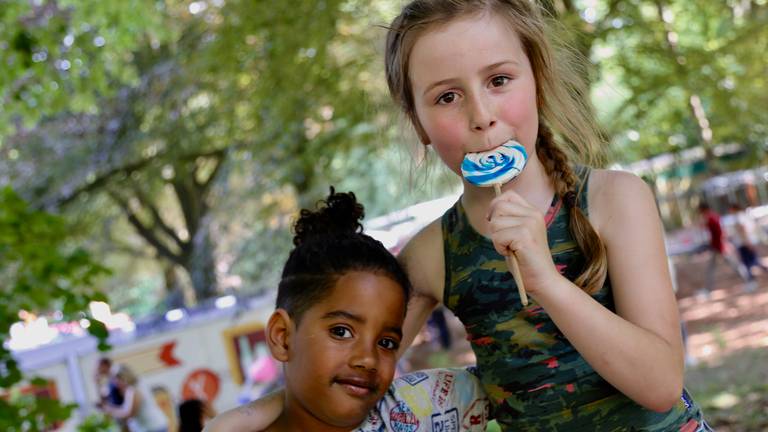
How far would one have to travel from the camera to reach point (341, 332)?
2.02 m

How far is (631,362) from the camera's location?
173 centimetres

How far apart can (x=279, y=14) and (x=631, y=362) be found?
5.58m

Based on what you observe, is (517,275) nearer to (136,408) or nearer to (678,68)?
(678,68)

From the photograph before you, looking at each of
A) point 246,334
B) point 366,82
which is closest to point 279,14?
point 366,82

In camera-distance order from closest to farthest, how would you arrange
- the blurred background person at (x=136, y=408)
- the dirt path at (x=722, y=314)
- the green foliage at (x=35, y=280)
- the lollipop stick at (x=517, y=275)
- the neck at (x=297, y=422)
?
the lollipop stick at (x=517, y=275), the neck at (x=297, y=422), the green foliage at (x=35, y=280), the blurred background person at (x=136, y=408), the dirt path at (x=722, y=314)

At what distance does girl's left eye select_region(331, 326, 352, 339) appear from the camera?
6.58 ft

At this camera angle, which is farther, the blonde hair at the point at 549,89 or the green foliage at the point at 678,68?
the green foliage at the point at 678,68

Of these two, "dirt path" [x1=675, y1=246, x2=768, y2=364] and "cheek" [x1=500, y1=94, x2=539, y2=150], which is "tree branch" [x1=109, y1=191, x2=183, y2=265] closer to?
"dirt path" [x1=675, y1=246, x2=768, y2=364]

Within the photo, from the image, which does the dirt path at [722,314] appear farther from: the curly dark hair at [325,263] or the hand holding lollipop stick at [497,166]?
the hand holding lollipop stick at [497,166]

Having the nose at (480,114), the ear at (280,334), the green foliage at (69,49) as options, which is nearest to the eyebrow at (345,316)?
the ear at (280,334)

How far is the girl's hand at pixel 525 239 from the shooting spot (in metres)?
1.67

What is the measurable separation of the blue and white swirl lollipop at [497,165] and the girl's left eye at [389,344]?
1.42ft

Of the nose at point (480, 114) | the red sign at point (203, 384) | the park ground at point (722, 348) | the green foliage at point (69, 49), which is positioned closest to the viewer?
the nose at point (480, 114)

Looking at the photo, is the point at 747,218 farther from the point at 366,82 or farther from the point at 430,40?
the point at 430,40
